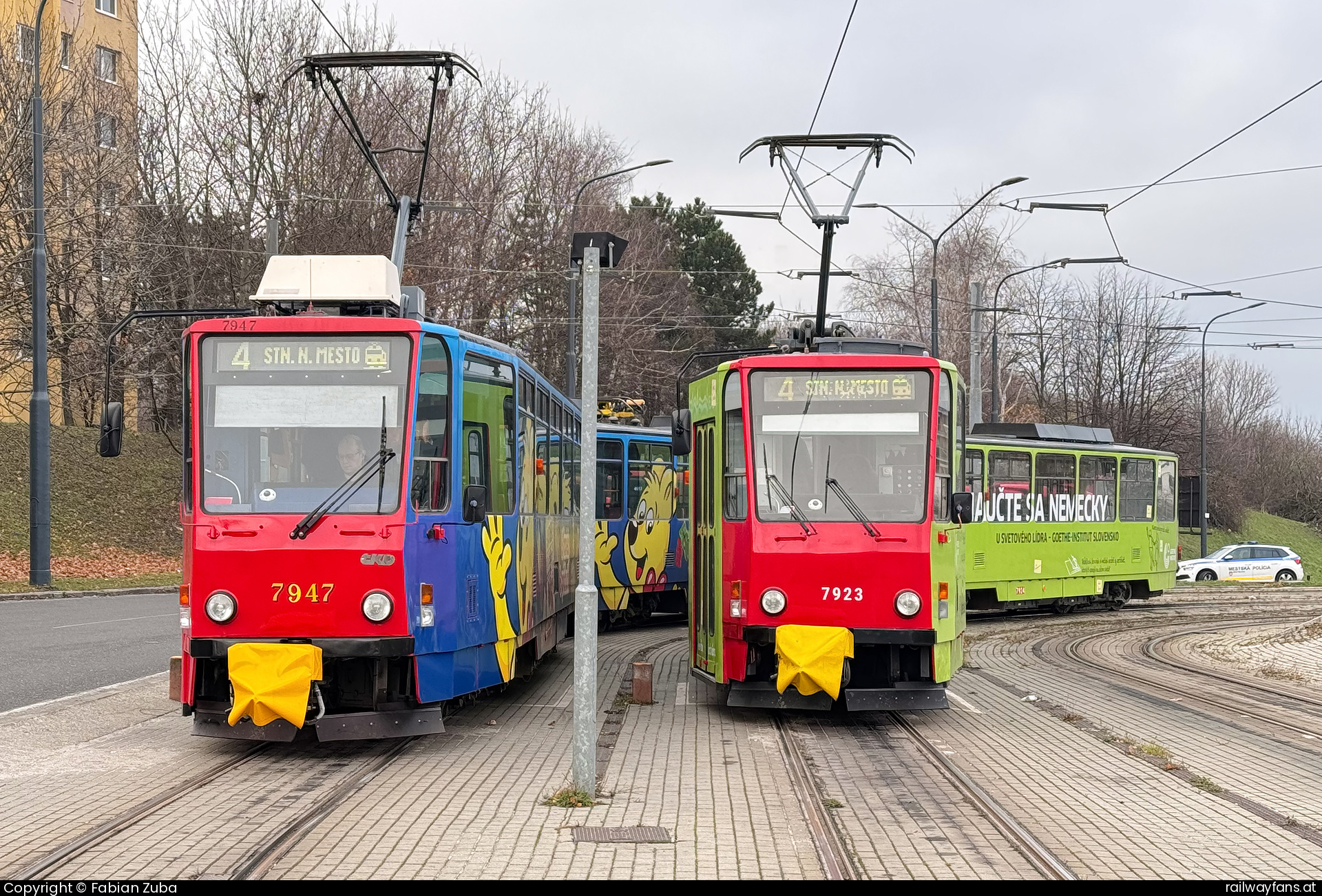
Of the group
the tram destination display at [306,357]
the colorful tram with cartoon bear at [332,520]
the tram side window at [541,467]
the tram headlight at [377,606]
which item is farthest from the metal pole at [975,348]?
the tram headlight at [377,606]

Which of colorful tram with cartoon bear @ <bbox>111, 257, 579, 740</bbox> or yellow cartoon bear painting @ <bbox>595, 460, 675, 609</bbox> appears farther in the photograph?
yellow cartoon bear painting @ <bbox>595, 460, 675, 609</bbox>

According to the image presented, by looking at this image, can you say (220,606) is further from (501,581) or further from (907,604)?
(907,604)

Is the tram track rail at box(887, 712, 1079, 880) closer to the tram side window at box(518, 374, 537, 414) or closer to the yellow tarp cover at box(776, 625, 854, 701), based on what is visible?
the yellow tarp cover at box(776, 625, 854, 701)

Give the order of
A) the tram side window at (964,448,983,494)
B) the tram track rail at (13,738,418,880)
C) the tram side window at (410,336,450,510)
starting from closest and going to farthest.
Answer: the tram track rail at (13,738,418,880) → the tram side window at (410,336,450,510) → the tram side window at (964,448,983,494)

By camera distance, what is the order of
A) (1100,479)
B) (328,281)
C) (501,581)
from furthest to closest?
(1100,479) < (501,581) < (328,281)

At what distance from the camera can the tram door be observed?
11.9 meters

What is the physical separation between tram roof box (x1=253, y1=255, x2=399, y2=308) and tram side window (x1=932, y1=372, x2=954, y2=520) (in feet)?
14.6

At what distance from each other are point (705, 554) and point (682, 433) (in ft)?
4.61

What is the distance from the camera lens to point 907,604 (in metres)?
10.9

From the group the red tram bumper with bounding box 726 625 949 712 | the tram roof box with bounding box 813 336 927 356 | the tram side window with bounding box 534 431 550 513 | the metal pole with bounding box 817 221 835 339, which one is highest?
the metal pole with bounding box 817 221 835 339

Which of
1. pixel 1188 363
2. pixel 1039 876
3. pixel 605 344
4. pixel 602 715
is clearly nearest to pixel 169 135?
pixel 605 344

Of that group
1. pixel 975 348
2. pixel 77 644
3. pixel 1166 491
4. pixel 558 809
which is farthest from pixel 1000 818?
pixel 1166 491

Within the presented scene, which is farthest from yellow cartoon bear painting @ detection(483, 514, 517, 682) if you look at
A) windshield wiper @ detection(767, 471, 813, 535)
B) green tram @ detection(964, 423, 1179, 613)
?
green tram @ detection(964, 423, 1179, 613)

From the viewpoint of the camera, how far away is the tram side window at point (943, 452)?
445 inches
